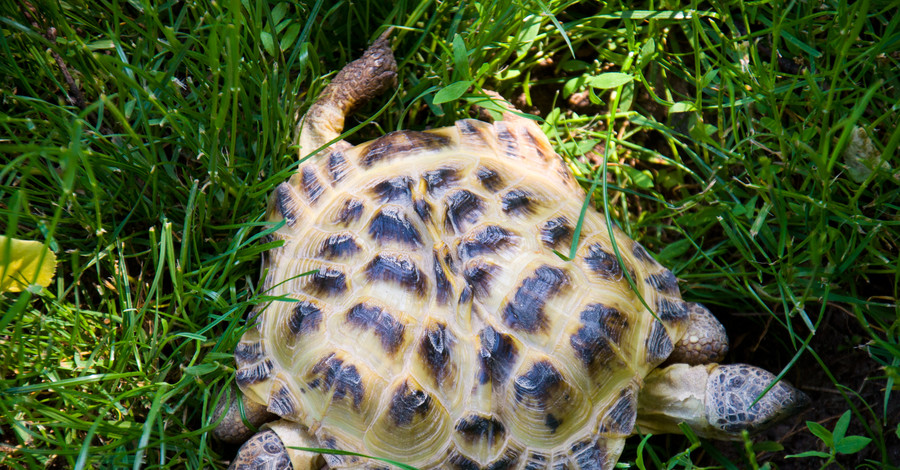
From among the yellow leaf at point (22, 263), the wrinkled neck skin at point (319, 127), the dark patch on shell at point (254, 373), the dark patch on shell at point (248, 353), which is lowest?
the dark patch on shell at point (254, 373)

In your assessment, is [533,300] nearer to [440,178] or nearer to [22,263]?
[440,178]

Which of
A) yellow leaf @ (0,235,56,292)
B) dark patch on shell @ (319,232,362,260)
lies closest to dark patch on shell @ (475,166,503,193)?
dark patch on shell @ (319,232,362,260)

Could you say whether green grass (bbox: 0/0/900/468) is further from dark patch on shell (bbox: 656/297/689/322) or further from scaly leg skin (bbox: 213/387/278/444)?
dark patch on shell (bbox: 656/297/689/322)

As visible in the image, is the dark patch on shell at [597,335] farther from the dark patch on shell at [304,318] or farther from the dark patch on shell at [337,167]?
the dark patch on shell at [337,167]

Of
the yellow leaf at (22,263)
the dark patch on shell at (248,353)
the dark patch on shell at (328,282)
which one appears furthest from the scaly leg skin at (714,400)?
the yellow leaf at (22,263)

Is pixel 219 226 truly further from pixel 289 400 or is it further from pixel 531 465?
pixel 531 465

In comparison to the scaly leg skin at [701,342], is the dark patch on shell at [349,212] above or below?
above

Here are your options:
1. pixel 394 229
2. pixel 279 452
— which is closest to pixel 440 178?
pixel 394 229

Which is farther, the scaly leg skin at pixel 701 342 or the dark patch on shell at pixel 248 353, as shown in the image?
the scaly leg skin at pixel 701 342
